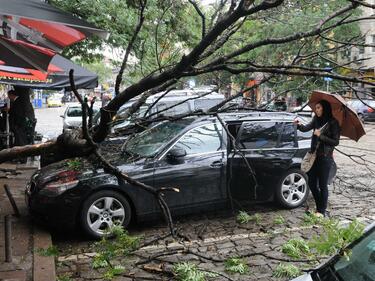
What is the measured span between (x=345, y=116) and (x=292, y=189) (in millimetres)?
1517

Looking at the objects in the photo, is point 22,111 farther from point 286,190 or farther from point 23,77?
point 286,190

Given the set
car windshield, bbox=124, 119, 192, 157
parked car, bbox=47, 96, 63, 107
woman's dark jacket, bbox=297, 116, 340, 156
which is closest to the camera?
woman's dark jacket, bbox=297, 116, 340, 156

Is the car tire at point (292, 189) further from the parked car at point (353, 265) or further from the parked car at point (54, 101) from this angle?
the parked car at point (54, 101)

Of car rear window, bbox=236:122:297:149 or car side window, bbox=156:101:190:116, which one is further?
car rear window, bbox=236:122:297:149

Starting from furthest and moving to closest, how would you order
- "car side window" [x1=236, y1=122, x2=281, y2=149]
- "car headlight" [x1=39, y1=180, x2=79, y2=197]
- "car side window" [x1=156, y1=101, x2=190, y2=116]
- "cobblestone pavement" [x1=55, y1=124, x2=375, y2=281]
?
"car side window" [x1=236, y1=122, x2=281, y2=149]
"car headlight" [x1=39, y1=180, x2=79, y2=197]
"cobblestone pavement" [x1=55, y1=124, x2=375, y2=281]
"car side window" [x1=156, y1=101, x2=190, y2=116]

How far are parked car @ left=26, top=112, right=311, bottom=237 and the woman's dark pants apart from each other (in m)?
0.58

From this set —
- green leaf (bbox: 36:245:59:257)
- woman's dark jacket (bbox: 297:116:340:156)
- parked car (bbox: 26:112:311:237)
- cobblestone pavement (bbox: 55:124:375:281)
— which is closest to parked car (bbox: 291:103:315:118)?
woman's dark jacket (bbox: 297:116:340:156)

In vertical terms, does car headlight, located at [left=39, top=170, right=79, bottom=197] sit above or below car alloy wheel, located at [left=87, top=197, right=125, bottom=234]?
above

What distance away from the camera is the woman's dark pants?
652cm

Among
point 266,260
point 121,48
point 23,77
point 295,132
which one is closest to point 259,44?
point 266,260

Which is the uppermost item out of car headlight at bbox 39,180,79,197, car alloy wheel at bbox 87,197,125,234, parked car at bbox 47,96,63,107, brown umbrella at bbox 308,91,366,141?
parked car at bbox 47,96,63,107

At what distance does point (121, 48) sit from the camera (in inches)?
432

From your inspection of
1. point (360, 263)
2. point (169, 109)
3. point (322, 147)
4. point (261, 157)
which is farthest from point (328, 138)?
point (360, 263)

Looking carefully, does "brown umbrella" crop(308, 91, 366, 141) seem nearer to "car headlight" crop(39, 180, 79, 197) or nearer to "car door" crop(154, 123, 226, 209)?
"car door" crop(154, 123, 226, 209)
